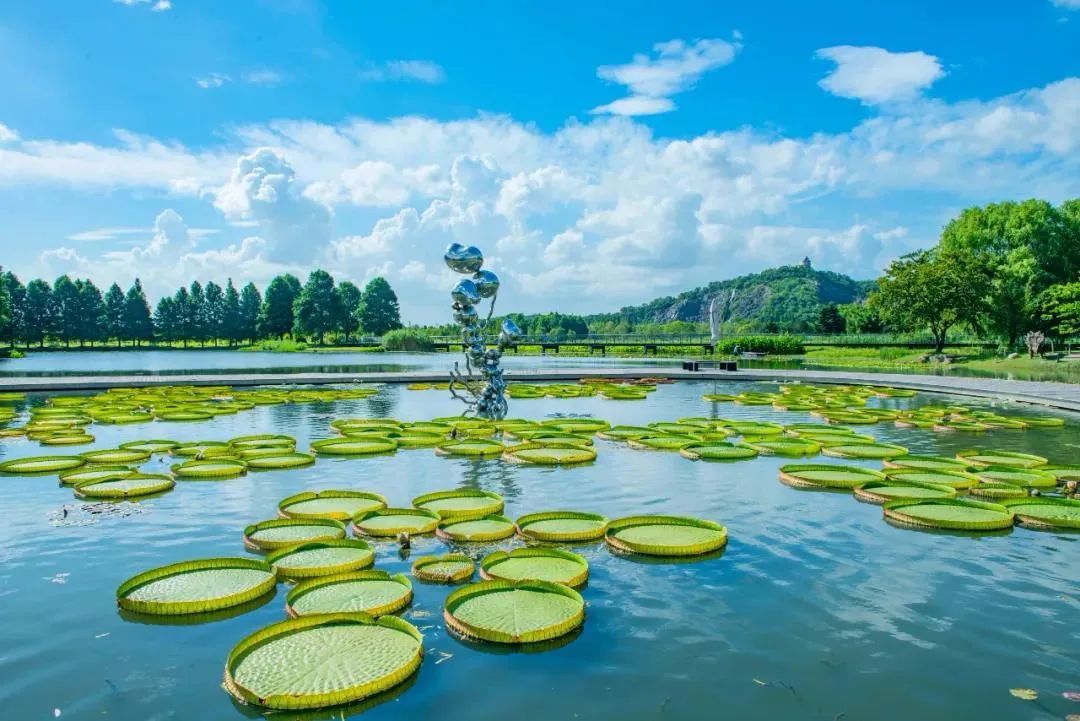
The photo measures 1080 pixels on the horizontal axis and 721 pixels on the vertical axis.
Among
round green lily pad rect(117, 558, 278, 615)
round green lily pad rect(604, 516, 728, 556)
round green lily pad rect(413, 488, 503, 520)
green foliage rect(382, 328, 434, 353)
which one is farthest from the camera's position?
green foliage rect(382, 328, 434, 353)

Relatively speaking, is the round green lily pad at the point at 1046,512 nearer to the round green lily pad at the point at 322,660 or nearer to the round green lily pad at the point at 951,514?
the round green lily pad at the point at 951,514

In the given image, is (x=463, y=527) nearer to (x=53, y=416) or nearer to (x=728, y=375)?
(x=53, y=416)

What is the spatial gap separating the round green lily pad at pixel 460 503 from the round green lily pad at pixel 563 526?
0.59m

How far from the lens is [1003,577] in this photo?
21.5 ft

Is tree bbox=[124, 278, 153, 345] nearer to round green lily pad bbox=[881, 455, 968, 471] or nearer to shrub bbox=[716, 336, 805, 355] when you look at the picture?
shrub bbox=[716, 336, 805, 355]

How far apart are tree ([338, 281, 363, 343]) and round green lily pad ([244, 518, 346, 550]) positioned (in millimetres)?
93719

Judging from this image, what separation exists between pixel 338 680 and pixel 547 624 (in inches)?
62.7

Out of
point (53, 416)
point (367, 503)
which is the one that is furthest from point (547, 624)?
point (53, 416)

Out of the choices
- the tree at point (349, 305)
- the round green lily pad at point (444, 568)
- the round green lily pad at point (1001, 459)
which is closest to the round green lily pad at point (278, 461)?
the round green lily pad at point (444, 568)

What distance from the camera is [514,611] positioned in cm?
550

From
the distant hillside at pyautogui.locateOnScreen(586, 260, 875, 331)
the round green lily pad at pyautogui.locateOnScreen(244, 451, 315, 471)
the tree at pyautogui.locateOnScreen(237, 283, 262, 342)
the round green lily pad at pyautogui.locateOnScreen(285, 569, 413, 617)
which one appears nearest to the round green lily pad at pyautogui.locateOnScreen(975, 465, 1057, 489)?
the round green lily pad at pyautogui.locateOnScreen(285, 569, 413, 617)

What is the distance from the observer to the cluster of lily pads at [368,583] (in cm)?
459

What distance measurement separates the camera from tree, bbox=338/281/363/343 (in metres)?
98.9

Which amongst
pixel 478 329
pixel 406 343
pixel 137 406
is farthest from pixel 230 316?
pixel 478 329
